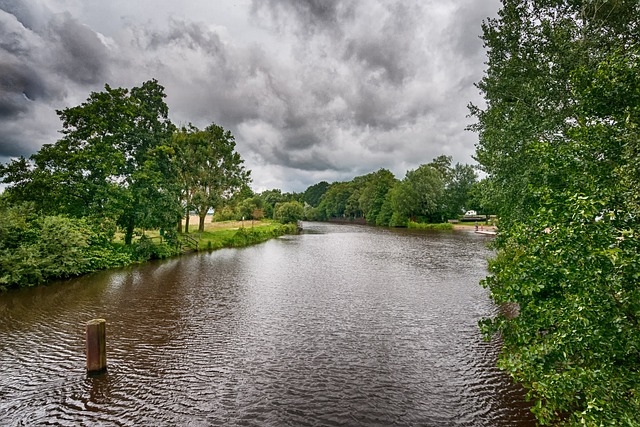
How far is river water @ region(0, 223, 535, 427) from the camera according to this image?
661cm

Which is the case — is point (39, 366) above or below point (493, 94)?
below

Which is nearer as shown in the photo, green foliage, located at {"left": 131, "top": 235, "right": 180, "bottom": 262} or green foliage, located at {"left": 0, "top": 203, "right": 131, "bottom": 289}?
green foliage, located at {"left": 0, "top": 203, "right": 131, "bottom": 289}

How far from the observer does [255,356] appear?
30.0 ft

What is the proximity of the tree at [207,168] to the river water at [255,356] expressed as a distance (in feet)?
66.7

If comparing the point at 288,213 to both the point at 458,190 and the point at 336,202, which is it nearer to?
the point at 458,190

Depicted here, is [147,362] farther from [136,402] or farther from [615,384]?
[615,384]

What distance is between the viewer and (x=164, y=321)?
1199 cm

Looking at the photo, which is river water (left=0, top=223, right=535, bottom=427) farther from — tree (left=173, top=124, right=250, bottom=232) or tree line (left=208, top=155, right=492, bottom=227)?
tree line (left=208, top=155, right=492, bottom=227)

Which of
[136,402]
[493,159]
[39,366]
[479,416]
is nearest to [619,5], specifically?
[493,159]

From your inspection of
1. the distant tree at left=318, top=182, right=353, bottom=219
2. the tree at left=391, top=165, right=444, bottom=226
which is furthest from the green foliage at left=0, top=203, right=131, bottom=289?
the distant tree at left=318, top=182, right=353, bottom=219

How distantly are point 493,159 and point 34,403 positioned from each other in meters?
15.5

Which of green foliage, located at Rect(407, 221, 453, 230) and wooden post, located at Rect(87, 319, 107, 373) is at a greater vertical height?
green foliage, located at Rect(407, 221, 453, 230)

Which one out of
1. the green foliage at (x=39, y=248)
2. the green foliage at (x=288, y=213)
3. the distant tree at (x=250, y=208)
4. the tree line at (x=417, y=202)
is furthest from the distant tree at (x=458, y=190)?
the green foliage at (x=39, y=248)

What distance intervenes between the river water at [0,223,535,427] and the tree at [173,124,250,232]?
800 inches
